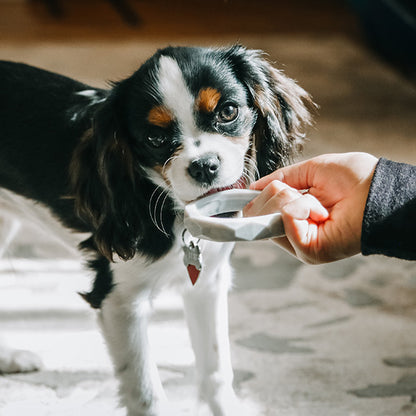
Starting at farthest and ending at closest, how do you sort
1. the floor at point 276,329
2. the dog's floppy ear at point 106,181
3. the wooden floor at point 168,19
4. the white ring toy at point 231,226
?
the wooden floor at point 168,19, the floor at point 276,329, the dog's floppy ear at point 106,181, the white ring toy at point 231,226

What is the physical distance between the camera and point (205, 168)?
1.23m

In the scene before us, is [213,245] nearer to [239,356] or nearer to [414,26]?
[239,356]

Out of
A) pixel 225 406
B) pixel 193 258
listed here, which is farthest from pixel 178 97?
pixel 225 406

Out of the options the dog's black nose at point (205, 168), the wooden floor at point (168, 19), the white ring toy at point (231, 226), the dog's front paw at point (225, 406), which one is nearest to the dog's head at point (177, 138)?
the dog's black nose at point (205, 168)

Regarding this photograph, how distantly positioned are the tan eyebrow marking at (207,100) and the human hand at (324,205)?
18 cm

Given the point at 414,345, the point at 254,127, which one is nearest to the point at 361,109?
the point at 414,345

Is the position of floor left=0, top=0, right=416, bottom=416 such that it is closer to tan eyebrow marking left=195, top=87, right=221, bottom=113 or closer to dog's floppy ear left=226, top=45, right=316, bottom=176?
dog's floppy ear left=226, top=45, right=316, bottom=176

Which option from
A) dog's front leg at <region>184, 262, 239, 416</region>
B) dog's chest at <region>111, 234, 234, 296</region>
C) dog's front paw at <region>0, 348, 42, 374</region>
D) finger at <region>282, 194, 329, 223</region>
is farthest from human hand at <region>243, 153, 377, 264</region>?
dog's front paw at <region>0, 348, 42, 374</region>

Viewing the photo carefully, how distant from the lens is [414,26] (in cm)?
323

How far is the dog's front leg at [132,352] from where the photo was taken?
1493 millimetres

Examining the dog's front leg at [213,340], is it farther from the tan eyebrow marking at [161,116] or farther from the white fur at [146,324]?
the tan eyebrow marking at [161,116]

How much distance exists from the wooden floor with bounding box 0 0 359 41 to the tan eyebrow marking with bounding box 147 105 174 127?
3003mm

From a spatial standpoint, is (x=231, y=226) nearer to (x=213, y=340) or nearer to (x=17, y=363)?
(x=213, y=340)

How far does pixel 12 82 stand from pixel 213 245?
63cm
